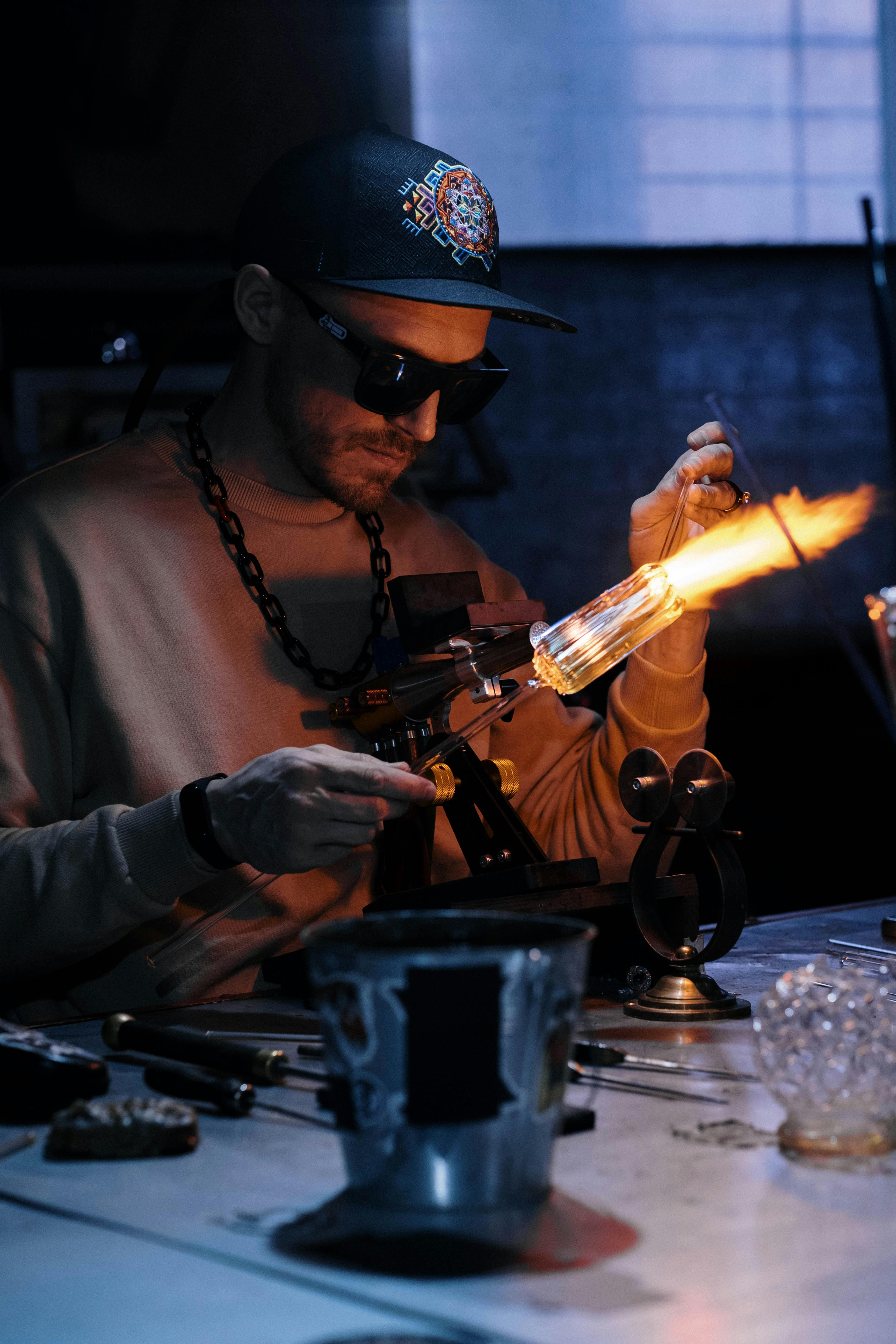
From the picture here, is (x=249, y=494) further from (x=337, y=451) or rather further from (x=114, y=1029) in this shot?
(x=114, y=1029)

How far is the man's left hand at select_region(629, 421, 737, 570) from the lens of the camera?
5.34 ft

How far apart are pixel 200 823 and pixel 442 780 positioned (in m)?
0.24

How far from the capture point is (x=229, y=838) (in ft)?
4.50

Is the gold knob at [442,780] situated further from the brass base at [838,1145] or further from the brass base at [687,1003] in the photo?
the brass base at [838,1145]

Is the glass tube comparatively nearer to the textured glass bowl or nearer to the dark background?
the textured glass bowl

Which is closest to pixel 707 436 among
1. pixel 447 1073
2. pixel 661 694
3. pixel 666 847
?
pixel 661 694

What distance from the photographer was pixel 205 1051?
39.7 inches

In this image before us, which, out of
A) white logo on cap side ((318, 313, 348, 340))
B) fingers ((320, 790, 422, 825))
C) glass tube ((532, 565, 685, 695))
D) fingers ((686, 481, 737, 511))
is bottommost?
fingers ((320, 790, 422, 825))

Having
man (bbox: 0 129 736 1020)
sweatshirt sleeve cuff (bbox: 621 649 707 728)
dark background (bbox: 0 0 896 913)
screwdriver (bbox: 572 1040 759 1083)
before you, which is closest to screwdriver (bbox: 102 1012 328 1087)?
screwdriver (bbox: 572 1040 759 1083)

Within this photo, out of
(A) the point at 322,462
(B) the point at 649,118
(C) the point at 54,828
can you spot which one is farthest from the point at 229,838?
(B) the point at 649,118

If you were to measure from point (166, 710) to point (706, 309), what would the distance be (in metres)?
4.84

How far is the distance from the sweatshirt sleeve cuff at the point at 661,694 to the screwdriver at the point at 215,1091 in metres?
0.89

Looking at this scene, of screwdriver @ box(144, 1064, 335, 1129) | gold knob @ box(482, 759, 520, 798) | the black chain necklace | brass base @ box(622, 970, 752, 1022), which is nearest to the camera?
screwdriver @ box(144, 1064, 335, 1129)

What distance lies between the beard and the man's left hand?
0.98 ft
